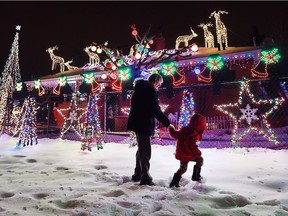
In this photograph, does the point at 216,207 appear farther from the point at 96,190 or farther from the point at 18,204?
the point at 18,204

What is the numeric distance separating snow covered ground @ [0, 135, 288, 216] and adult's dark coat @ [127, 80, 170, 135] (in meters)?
0.89

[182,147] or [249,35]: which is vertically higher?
[249,35]

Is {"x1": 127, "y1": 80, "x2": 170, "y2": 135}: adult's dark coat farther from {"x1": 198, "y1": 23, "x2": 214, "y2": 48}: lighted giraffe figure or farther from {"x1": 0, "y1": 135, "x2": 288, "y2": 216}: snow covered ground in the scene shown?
{"x1": 198, "y1": 23, "x2": 214, "y2": 48}: lighted giraffe figure

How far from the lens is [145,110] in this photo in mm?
3984

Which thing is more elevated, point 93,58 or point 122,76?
point 93,58

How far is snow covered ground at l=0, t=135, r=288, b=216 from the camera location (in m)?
A: 2.77

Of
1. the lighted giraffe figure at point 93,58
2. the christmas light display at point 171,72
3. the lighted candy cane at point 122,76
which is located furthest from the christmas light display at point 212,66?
the lighted giraffe figure at point 93,58

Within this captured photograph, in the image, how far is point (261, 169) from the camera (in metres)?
4.82

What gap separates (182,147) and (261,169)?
2.06m

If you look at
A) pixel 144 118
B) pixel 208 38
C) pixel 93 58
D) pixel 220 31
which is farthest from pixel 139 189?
pixel 93 58

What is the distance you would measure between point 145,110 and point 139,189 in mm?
1204

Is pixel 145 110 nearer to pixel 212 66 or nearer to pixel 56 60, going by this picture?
pixel 212 66

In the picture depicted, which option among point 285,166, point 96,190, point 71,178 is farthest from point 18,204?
point 285,166

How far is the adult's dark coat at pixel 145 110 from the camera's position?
394 centimetres
